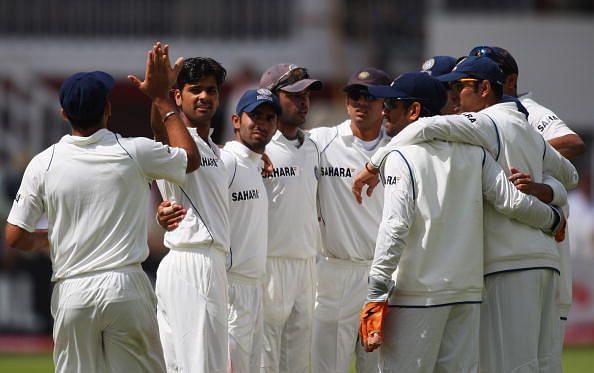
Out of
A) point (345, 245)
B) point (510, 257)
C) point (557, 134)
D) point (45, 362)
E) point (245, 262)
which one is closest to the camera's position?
point (510, 257)

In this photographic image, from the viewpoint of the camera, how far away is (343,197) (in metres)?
9.15

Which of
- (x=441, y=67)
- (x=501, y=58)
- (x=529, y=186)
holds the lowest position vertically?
(x=529, y=186)

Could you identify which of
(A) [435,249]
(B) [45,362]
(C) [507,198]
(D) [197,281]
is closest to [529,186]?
(C) [507,198]

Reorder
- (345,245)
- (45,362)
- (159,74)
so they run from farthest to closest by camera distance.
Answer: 1. (45,362)
2. (345,245)
3. (159,74)

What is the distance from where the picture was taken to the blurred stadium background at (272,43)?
20359 mm

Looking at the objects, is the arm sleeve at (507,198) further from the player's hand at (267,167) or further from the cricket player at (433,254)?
the player's hand at (267,167)

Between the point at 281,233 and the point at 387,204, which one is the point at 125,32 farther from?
the point at 387,204

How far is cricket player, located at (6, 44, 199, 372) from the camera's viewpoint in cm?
716

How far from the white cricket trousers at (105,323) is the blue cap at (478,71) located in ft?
7.17

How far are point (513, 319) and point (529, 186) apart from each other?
0.76 metres

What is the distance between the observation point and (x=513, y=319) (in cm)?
769

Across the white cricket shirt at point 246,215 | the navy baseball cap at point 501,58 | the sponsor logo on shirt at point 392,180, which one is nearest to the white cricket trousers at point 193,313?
the white cricket shirt at point 246,215

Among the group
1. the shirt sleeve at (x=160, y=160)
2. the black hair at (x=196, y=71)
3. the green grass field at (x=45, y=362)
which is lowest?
the green grass field at (x=45, y=362)

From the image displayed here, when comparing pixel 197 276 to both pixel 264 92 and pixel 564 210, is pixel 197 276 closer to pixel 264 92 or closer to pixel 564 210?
pixel 264 92
